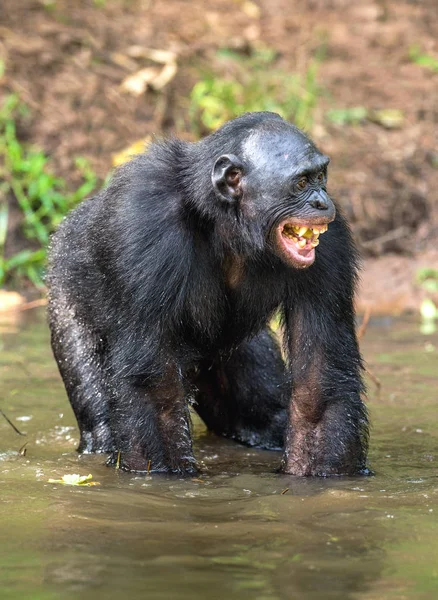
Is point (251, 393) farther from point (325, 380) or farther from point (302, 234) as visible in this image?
point (302, 234)

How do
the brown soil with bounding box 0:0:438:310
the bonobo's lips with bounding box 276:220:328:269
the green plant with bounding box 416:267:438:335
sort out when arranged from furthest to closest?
the brown soil with bounding box 0:0:438:310, the green plant with bounding box 416:267:438:335, the bonobo's lips with bounding box 276:220:328:269

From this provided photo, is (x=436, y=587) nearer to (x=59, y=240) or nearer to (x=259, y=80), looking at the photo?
(x=59, y=240)

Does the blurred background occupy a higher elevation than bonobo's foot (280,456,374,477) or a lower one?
higher

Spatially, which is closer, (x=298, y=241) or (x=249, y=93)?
(x=298, y=241)

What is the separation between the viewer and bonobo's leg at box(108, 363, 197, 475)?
22.2 ft

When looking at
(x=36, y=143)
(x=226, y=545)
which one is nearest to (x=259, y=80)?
(x=36, y=143)

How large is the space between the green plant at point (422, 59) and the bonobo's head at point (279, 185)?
11.3 m

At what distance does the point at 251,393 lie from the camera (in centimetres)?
818

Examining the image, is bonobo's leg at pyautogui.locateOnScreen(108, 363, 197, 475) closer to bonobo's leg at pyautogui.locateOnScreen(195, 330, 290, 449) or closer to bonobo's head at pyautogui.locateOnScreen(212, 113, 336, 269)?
bonobo's head at pyautogui.locateOnScreen(212, 113, 336, 269)

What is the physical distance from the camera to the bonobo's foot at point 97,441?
7617mm

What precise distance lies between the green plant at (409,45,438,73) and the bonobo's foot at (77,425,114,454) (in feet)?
37.4

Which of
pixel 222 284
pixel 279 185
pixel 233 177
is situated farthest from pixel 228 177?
pixel 222 284

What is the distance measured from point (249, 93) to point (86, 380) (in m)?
8.85

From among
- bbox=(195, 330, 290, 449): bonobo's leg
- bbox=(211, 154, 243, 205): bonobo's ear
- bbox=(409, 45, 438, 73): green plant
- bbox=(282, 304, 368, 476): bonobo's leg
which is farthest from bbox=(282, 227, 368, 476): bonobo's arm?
bbox=(409, 45, 438, 73): green plant
